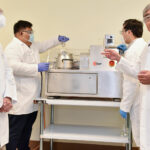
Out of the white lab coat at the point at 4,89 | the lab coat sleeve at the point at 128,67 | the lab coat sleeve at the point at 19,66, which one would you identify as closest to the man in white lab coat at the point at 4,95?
the white lab coat at the point at 4,89

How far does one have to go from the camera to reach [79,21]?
242 cm

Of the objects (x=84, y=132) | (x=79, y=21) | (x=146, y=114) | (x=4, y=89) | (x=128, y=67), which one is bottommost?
(x=84, y=132)

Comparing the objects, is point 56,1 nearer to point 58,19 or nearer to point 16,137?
point 58,19

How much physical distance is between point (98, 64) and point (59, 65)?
0.36 metres

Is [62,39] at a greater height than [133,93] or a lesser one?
greater

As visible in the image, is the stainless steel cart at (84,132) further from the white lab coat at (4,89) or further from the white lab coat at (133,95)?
the white lab coat at (4,89)

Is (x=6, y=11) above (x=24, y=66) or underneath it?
above

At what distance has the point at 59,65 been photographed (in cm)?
200

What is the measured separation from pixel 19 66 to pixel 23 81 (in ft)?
0.51

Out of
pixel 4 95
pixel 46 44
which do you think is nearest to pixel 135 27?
pixel 46 44

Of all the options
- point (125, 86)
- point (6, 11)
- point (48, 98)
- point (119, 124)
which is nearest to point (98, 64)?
point (125, 86)

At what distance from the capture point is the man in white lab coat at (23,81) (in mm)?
1900

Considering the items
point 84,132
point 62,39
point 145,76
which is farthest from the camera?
point 62,39

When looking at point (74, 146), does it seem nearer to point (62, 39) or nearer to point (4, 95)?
point (62, 39)
